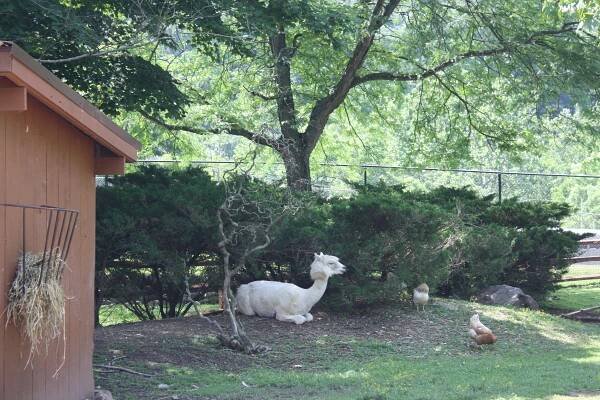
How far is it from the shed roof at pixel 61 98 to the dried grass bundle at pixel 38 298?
113 cm

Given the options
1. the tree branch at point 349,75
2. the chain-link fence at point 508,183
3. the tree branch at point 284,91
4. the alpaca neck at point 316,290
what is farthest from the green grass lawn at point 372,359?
the chain-link fence at point 508,183

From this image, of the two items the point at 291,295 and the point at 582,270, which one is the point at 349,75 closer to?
the point at 291,295

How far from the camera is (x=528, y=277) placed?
54.9 feet

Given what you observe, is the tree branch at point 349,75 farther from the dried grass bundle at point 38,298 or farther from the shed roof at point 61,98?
the dried grass bundle at point 38,298

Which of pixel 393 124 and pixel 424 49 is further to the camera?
pixel 393 124

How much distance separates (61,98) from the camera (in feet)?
22.3

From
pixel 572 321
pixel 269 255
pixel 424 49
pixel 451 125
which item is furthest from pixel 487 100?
pixel 269 255

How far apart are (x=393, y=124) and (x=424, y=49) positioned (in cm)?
447

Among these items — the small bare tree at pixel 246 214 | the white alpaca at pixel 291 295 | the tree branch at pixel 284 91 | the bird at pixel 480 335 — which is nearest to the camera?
the bird at pixel 480 335

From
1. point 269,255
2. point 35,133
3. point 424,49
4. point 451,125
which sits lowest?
point 269,255

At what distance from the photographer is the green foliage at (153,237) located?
40.1ft

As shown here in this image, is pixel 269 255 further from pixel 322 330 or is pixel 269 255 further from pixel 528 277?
pixel 528 277

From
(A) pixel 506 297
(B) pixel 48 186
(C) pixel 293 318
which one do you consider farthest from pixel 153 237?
(A) pixel 506 297

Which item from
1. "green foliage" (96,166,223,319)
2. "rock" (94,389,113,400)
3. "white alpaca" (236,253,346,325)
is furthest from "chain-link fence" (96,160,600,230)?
"rock" (94,389,113,400)
